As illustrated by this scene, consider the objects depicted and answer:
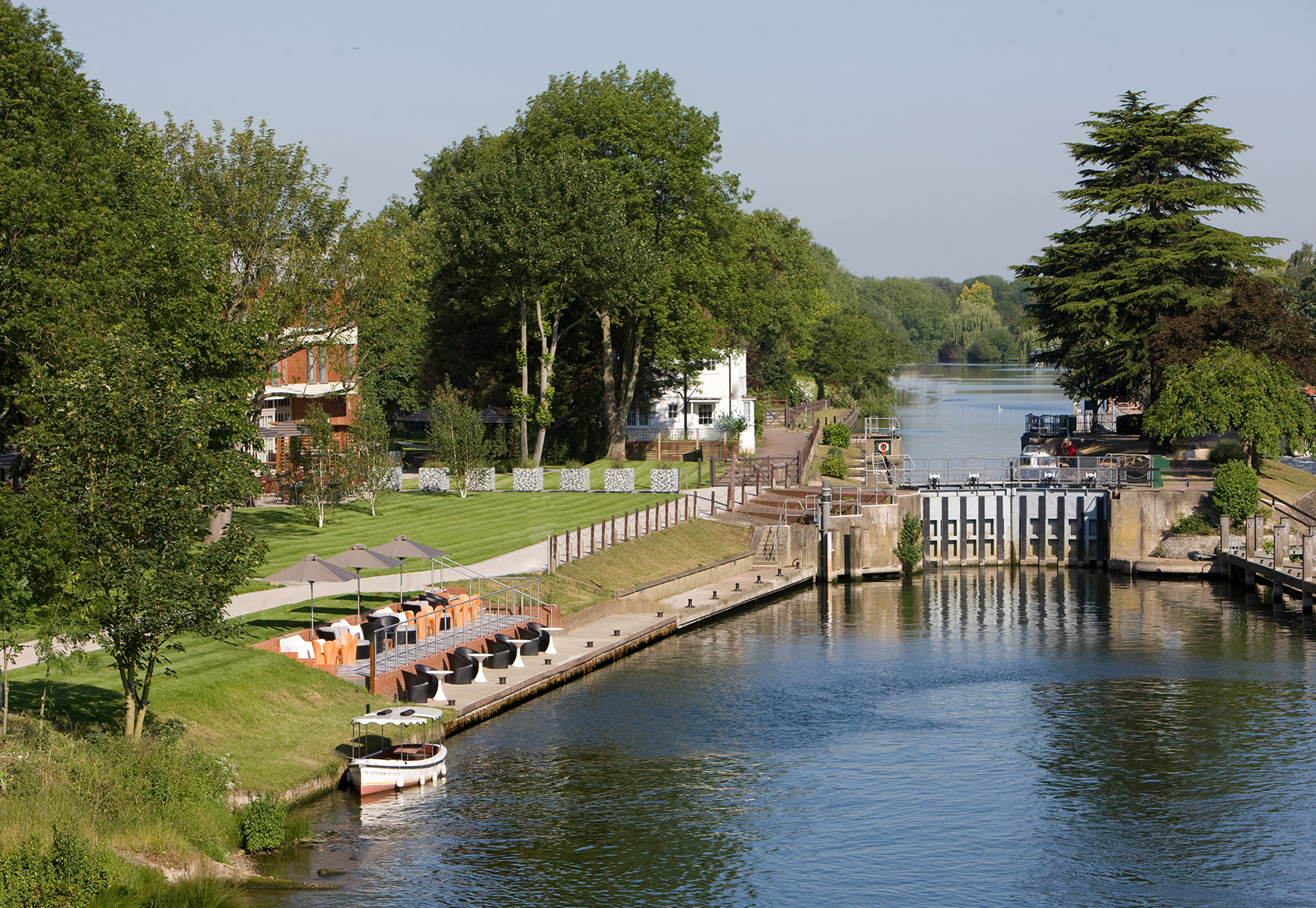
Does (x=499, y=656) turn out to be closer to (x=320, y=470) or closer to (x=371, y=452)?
(x=320, y=470)

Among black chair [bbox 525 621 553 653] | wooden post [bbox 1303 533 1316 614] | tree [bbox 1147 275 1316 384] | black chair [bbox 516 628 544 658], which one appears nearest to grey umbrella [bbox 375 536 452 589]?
black chair [bbox 516 628 544 658]

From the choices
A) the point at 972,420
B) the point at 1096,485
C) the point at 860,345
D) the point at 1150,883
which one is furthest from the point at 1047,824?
the point at 972,420

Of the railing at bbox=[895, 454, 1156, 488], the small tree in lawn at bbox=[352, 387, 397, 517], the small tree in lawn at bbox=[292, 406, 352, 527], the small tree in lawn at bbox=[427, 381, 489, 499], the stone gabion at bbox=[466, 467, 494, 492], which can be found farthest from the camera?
the railing at bbox=[895, 454, 1156, 488]

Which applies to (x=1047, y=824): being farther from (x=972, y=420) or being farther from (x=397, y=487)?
(x=972, y=420)

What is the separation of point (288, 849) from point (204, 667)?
7.98 m

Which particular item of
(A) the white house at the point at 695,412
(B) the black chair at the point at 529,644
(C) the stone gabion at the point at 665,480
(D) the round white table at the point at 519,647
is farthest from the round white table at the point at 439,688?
(A) the white house at the point at 695,412

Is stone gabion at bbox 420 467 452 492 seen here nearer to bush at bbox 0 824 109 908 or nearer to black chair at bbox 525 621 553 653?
black chair at bbox 525 621 553 653

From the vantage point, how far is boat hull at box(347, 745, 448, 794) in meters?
28.4

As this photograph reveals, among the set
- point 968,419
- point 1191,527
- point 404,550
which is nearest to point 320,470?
point 404,550

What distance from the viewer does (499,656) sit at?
1481 inches

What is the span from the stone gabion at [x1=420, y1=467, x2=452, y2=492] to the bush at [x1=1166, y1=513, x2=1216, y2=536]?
108ft

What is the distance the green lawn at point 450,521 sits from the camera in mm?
49156

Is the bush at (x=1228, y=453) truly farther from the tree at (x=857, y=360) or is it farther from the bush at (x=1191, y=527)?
the tree at (x=857, y=360)

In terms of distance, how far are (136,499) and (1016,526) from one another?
4849 cm
